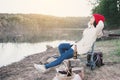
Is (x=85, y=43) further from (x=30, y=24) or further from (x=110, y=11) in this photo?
(x=30, y=24)

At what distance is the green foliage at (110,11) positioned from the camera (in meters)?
18.9

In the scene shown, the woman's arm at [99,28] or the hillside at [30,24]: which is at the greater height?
the woman's arm at [99,28]

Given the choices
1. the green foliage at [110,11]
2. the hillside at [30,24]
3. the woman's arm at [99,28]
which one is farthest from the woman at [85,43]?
the hillside at [30,24]

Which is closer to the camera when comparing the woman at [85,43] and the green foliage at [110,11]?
the woman at [85,43]

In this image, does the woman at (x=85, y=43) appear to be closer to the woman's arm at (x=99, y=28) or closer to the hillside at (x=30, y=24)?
the woman's arm at (x=99, y=28)

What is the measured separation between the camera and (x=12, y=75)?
238 inches

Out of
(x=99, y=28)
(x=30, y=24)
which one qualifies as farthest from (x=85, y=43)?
(x=30, y=24)

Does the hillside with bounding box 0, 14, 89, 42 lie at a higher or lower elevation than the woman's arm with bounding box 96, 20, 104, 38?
lower

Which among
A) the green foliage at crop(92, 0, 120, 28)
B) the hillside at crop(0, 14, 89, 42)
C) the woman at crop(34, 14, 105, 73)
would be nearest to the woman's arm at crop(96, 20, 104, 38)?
the woman at crop(34, 14, 105, 73)

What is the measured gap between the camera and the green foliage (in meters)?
18.9

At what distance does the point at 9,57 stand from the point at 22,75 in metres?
4.87

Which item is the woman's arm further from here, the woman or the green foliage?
the green foliage

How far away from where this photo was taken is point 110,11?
62.1 ft

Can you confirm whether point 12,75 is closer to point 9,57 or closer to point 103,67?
point 103,67
